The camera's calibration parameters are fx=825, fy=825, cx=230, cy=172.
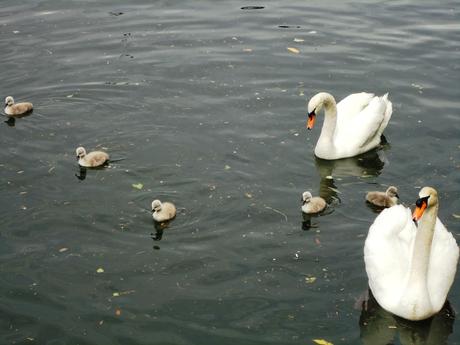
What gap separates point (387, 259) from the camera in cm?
1026

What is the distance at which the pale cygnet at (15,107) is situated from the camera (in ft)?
50.0

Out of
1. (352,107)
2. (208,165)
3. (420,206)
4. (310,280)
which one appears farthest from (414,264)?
(352,107)

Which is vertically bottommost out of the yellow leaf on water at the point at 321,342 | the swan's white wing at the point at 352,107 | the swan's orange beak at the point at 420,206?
the yellow leaf on water at the point at 321,342

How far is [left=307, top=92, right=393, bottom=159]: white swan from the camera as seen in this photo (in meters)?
14.2

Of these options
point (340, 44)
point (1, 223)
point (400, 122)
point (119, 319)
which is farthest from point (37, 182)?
point (340, 44)

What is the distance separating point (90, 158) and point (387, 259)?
5.41 meters

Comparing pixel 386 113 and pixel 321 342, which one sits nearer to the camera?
pixel 321 342

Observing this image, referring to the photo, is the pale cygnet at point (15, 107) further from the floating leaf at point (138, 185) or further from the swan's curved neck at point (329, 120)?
the swan's curved neck at point (329, 120)

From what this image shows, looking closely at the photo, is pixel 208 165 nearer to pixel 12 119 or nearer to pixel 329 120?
pixel 329 120

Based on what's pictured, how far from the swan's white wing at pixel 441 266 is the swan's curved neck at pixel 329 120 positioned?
421cm

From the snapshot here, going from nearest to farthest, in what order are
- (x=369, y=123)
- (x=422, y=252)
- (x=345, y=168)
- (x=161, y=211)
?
1. (x=422, y=252)
2. (x=161, y=211)
3. (x=345, y=168)
4. (x=369, y=123)


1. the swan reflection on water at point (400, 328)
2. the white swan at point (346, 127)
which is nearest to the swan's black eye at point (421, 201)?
the swan reflection on water at point (400, 328)

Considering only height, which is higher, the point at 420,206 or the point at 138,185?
the point at 420,206

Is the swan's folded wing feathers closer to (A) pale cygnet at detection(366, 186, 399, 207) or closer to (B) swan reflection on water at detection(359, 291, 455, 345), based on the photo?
(A) pale cygnet at detection(366, 186, 399, 207)
